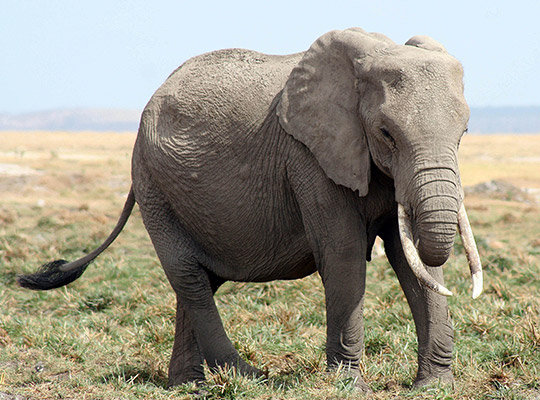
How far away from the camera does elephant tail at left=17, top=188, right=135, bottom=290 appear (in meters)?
6.73

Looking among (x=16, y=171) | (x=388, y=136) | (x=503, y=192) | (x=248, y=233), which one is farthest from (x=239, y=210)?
(x=16, y=171)

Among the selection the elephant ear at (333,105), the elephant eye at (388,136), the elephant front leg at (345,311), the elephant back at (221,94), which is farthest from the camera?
the elephant back at (221,94)

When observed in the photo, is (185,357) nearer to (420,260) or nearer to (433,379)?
(433,379)

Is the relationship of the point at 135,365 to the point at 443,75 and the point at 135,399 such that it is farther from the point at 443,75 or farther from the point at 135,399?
the point at 443,75

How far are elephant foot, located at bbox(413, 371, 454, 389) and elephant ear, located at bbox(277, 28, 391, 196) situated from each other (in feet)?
4.50

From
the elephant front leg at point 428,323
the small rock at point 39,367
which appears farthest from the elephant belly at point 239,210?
the small rock at point 39,367

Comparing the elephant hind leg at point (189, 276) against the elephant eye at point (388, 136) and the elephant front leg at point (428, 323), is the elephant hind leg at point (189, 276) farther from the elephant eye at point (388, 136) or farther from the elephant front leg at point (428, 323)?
the elephant eye at point (388, 136)

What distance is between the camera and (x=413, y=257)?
450 centimetres

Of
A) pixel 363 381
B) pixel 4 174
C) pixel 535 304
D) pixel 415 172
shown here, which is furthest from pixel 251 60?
pixel 4 174

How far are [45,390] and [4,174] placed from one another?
69.6 ft

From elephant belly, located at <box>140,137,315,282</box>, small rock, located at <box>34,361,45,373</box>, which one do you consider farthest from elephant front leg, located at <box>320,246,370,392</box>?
small rock, located at <box>34,361,45,373</box>

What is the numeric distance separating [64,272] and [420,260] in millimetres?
3503

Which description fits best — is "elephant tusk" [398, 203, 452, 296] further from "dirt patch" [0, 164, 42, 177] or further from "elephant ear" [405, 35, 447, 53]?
"dirt patch" [0, 164, 42, 177]

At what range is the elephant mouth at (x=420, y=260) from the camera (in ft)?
14.6
